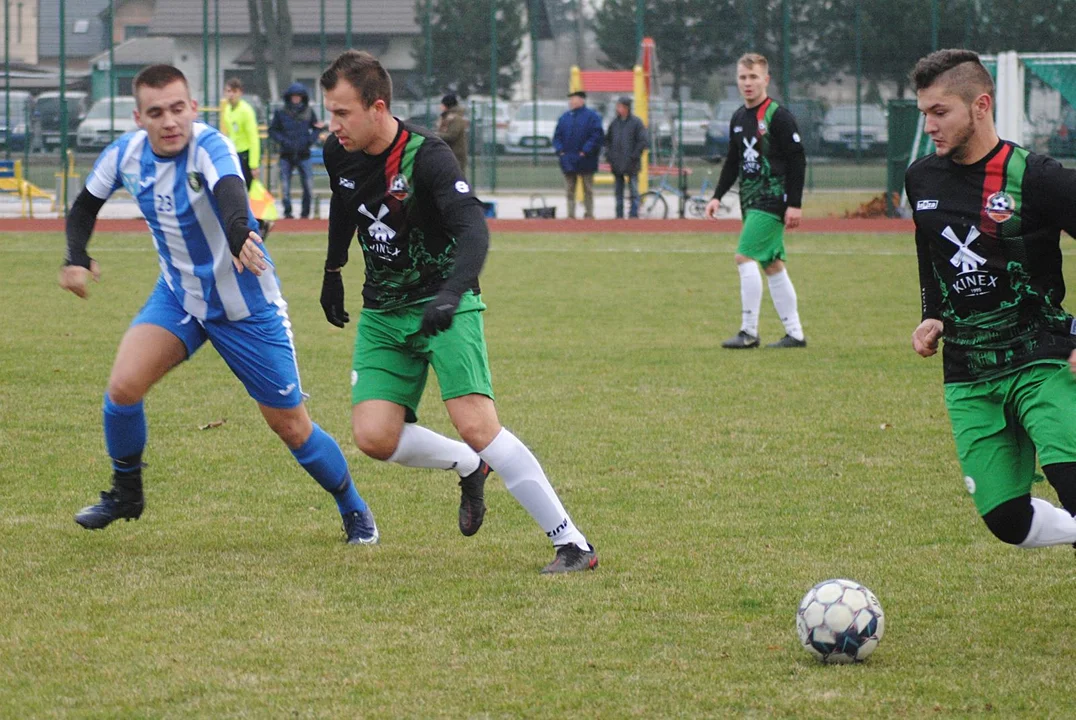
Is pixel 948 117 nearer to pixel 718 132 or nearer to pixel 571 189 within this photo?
pixel 571 189

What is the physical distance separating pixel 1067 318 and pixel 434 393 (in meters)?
5.38

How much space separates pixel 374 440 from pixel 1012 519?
2213 mm

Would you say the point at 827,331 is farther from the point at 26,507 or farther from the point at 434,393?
the point at 26,507

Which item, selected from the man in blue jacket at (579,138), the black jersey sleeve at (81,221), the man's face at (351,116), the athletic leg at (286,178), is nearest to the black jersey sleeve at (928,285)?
the man's face at (351,116)

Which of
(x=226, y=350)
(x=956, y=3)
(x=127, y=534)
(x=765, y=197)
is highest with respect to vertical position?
(x=956, y=3)

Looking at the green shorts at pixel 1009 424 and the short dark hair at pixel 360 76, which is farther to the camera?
the short dark hair at pixel 360 76

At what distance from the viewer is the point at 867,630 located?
4004 mm

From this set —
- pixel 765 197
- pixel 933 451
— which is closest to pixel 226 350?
pixel 933 451

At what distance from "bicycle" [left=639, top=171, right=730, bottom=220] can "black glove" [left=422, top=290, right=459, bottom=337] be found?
19193 millimetres

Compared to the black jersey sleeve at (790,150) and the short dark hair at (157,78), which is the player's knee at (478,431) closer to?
the short dark hair at (157,78)

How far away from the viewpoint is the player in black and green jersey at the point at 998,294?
13.4ft

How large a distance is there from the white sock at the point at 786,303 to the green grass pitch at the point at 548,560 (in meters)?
0.57

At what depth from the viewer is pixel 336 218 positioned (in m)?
5.16

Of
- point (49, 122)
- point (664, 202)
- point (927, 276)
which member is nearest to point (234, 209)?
point (927, 276)
